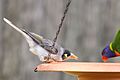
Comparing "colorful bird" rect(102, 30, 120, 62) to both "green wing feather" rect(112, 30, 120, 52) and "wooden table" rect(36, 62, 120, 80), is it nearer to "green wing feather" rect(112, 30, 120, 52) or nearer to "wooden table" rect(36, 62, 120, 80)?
"green wing feather" rect(112, 30, 120, 52)

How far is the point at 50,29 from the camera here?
7.50ft

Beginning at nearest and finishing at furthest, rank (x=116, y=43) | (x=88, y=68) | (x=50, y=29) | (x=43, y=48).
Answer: (x=88, y=68) → (x=43, y=48) → (x=116, y=43) → (x=50, y=29)

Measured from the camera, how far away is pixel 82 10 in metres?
2.30

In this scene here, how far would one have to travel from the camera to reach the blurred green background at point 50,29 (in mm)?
2277

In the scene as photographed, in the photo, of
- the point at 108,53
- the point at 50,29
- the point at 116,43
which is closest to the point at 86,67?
the point at 116,43

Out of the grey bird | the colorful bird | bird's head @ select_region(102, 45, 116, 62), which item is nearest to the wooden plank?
the grey bird

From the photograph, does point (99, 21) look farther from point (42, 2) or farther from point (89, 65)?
point (89, 65)

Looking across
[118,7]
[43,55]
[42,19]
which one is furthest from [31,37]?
[118,7]

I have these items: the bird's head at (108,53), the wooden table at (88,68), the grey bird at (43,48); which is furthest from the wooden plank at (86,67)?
the bird's head at (108,53)

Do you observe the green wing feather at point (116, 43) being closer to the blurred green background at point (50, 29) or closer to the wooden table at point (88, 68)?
the wooden table at point (88, 68)

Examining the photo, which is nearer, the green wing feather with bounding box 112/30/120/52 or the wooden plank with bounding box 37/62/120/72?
the wooden plank with bounding box 37/62/120/72

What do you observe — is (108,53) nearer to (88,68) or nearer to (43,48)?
(43,48)

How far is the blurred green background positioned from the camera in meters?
2.28

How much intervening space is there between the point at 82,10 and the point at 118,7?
10.1 inches
